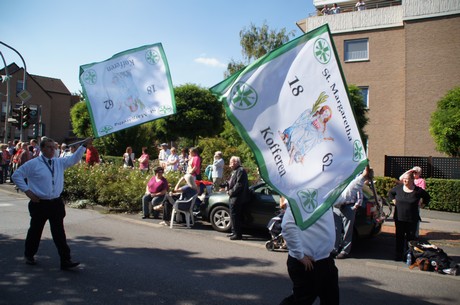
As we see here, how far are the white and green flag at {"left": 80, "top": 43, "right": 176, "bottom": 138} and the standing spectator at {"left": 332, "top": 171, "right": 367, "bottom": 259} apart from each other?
367cm

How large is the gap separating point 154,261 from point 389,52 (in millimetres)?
20412

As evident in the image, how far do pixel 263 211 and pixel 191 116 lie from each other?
21398 millimetres

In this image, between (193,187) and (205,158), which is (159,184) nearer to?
(193,187)

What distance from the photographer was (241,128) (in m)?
2.99

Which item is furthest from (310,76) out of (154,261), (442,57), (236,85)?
(442,57)

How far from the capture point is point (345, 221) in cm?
711

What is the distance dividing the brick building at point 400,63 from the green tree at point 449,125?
6.37 meters

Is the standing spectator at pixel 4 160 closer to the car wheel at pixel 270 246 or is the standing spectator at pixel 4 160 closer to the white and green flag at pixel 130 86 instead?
the white and green flag at pixel 130 86

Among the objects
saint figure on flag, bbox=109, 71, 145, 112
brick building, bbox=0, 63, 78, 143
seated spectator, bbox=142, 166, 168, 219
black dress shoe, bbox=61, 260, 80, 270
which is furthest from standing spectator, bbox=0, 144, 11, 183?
brick building, bbox=0, 63, 78, 143

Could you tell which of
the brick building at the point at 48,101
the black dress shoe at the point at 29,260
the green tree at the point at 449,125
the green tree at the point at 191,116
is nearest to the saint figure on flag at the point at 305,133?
the black dress shoe at the point at 29,260

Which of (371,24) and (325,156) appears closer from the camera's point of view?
(325,156)

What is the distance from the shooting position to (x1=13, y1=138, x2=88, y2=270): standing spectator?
17.2 ft

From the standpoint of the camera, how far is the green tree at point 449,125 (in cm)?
1355

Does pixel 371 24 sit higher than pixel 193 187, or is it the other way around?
pixel 371 24
